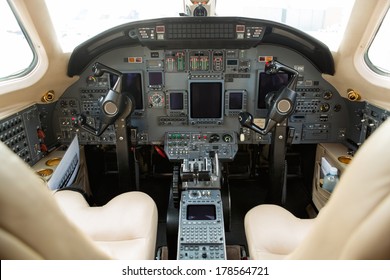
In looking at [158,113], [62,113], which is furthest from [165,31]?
[62,113]

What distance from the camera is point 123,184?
322 cm

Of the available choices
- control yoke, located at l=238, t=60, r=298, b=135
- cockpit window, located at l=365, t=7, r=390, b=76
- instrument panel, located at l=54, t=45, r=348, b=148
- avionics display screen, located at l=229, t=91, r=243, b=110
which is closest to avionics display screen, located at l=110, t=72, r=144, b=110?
instrument panel, located at l=54, t=45, r=348, b=148

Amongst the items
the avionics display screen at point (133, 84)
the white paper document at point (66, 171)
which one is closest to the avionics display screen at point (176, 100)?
the avionics display screen at point (133, 84)

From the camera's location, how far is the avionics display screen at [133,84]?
3168 millimetres

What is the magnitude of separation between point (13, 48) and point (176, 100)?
1520mm

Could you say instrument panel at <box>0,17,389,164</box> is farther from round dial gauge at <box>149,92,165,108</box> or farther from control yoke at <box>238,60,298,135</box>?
control yoke at <box>238,60,298,135</box>

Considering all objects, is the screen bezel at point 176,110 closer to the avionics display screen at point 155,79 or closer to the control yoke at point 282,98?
the avionics display screen at point 155,79

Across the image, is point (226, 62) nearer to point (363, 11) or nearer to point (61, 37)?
point (363, 11)

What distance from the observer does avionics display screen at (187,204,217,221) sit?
245 centimetres

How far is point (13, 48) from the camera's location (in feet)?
8.61

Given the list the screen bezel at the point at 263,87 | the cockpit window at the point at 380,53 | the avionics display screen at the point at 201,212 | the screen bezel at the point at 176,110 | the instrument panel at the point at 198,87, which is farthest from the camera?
the screen bezel at the point at 176,110

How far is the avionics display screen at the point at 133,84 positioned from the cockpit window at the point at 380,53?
6.99ft

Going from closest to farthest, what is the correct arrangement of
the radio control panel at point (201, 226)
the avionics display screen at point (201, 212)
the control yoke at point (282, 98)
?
the radio control panel at point (201, 226) → the avionics display screen at point (201, 212) → the control yoke at point (282, 98)
